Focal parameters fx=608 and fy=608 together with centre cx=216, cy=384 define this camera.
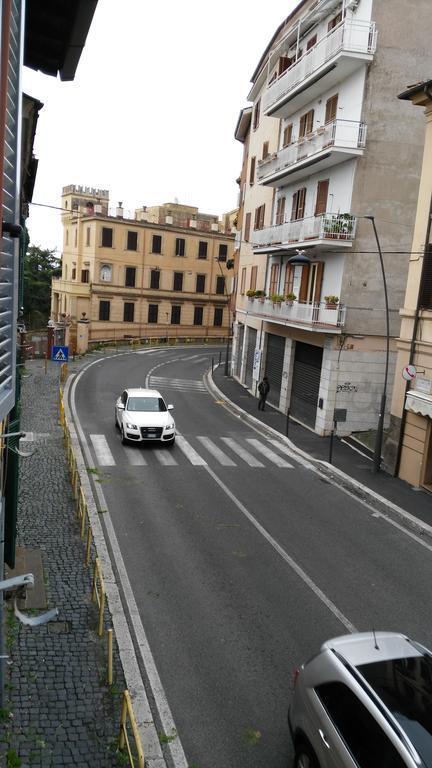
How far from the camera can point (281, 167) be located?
2839 cm

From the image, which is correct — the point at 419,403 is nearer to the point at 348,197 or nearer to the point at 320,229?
the point at 320,229

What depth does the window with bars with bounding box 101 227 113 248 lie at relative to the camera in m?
55.8

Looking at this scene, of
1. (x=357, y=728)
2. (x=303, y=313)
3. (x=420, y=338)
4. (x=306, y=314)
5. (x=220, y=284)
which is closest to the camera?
(x=357, y=728)

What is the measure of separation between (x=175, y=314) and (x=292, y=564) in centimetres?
5198

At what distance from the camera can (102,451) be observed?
19016 millimetres

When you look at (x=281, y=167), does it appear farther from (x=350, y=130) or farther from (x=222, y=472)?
(x=222, y=472)

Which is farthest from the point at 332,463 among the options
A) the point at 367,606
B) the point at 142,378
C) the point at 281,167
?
the point at 142,378

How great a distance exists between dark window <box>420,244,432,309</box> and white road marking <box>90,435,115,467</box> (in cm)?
1027

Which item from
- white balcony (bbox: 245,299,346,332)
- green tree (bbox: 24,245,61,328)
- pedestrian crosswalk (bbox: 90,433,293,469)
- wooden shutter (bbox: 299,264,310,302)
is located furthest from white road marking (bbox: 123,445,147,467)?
green tree (bbox: 24,245,61,328)

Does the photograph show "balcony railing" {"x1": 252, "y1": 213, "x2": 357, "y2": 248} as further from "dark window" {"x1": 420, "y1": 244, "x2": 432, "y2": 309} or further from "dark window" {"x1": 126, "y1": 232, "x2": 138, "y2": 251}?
"dark window" {"x1": 126, "y1": 232, "x2": 138, "y2": 251}

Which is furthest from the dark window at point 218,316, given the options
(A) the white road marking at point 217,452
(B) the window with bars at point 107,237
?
(A) the white road marking at point 217,452

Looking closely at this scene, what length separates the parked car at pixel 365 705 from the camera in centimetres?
486

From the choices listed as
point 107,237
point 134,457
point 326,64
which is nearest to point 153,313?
point 107,237

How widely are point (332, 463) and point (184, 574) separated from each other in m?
10.3
